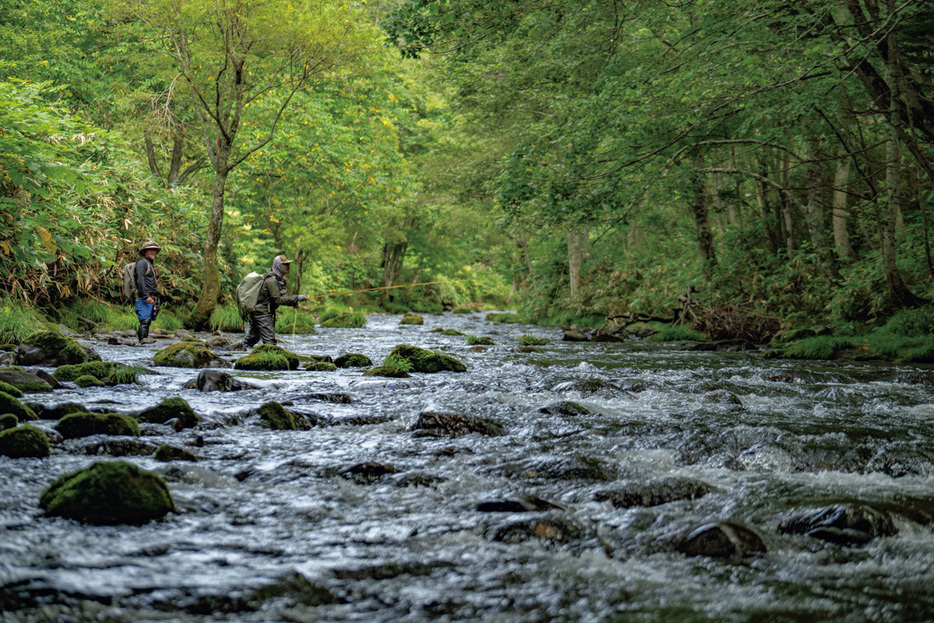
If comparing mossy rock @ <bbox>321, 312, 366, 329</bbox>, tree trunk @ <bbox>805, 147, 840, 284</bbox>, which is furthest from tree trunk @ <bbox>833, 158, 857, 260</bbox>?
mossy rock @ <bbox>321, 312, 366, 329</bbox>

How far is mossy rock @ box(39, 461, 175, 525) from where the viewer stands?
9.84ft

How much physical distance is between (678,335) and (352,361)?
8.97 meters

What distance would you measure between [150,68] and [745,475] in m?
18.4

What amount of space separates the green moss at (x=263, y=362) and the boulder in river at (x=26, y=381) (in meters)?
2.99

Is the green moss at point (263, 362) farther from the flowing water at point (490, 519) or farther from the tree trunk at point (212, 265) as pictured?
the tree trunk at point (212, 265)

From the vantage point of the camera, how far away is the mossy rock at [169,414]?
5.16 meters

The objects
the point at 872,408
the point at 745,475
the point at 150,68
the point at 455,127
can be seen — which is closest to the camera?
the point at 745,475

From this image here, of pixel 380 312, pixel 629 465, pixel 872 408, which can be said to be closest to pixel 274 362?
pixel 629 465

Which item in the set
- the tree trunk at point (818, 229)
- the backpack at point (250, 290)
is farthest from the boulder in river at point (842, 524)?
the tree trunk at point (818, 229)

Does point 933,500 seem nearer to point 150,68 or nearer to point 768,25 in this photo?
point 768,25

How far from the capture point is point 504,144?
2222cm

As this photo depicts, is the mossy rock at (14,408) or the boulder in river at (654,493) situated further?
the mossy rock at (14,408)

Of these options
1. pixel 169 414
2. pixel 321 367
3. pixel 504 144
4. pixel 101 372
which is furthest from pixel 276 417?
pixel 504 144

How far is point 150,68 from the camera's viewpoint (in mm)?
17125
